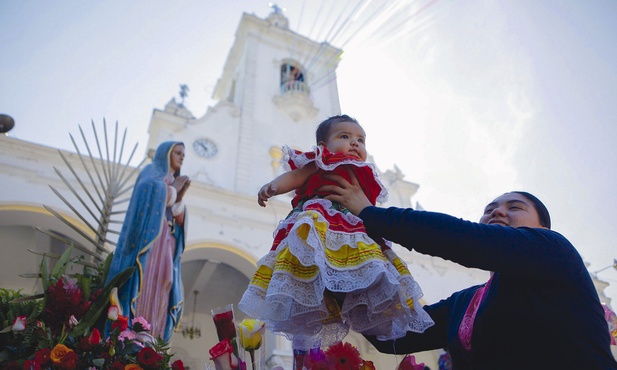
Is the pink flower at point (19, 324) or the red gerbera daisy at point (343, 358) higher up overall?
the pink flower at point (19, 324)

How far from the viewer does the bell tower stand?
31.9ft

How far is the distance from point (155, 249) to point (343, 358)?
2.76 m

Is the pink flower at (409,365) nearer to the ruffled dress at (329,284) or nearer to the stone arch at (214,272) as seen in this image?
the ruffled dress at (329,284)

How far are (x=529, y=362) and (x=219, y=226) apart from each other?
727 centimetres

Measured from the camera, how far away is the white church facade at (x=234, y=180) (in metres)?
6.84

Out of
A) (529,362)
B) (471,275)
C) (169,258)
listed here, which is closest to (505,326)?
(529,362)

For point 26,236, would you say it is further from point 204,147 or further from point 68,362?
point 68,362

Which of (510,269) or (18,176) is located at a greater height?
(18,176)

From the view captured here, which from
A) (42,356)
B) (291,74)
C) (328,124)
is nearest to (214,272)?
(291,74)

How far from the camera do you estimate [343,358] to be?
1172 millimetres

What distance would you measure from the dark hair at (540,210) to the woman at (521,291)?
288 millimetres

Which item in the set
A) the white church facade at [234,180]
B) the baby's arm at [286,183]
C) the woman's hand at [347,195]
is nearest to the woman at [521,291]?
the woman's hand at [347,195]

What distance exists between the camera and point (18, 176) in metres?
6.67

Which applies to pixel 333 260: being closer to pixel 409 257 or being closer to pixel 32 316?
pixel 32 316
